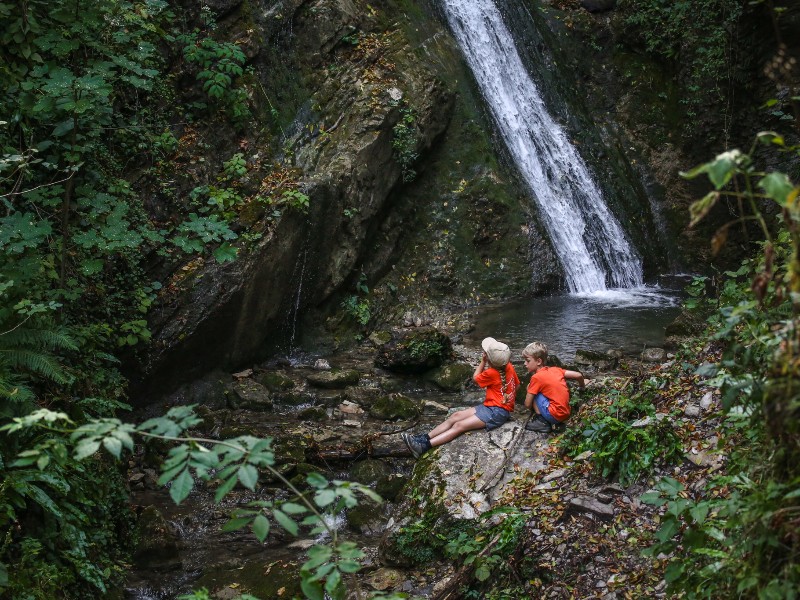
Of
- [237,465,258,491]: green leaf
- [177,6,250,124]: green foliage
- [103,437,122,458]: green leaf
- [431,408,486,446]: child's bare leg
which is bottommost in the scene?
[431,408,486,446]: child's bare leg

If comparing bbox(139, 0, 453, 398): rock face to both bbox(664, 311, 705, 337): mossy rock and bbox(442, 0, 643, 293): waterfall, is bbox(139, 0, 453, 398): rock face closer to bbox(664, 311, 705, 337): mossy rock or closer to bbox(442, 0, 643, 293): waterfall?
bbox(442, 0, 643, 293): waterfall

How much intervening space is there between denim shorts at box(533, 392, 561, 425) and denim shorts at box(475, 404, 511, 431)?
1.24 ft

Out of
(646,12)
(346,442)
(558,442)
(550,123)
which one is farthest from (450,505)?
(646,12)

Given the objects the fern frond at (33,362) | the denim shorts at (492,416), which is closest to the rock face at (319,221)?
the fern frond at (33,362)

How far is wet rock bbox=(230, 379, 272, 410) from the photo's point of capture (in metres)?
8.55

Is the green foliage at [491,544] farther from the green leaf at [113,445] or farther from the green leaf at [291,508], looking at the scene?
the green leaf at [113,445]

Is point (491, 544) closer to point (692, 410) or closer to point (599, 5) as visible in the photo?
point (692, 410)

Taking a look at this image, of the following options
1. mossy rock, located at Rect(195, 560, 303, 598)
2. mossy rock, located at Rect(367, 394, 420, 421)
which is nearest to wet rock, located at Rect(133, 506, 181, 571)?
mossy rock, located at Rect(195, 560, 303, 598)

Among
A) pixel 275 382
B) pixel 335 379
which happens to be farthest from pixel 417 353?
pixel 275 382

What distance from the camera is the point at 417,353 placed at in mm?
9242

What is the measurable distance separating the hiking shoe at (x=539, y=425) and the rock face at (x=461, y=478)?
0.05 meters

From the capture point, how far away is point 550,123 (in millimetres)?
14000

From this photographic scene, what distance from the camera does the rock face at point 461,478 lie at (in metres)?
5.30

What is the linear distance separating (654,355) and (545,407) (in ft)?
11.6
